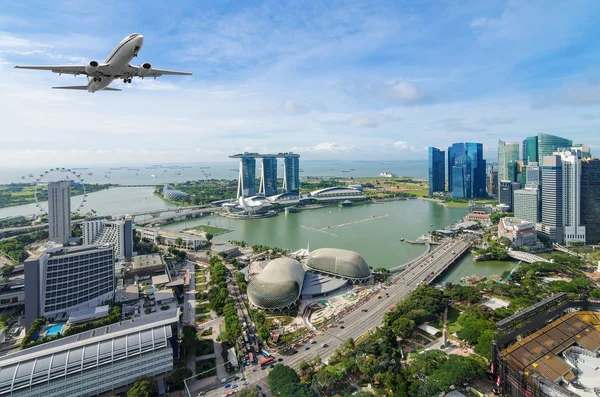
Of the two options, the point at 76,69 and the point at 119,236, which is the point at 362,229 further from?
the point at 76,69

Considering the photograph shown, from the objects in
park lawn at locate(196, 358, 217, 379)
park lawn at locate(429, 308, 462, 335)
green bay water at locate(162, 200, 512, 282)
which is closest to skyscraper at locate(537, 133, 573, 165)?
green bay water at locate(162, 200, 512, 282)

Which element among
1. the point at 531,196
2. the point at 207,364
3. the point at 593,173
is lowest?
the point at 207,364

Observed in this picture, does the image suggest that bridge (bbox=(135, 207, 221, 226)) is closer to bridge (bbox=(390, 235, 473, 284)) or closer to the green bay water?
the green bay water

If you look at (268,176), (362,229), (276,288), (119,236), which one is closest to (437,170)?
(268,176)

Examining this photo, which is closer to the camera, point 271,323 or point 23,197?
point 271,323

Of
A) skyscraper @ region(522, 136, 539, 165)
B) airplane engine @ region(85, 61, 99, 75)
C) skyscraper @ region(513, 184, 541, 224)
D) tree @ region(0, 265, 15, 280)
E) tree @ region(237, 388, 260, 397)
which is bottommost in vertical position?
tree @ region(237, 388, 260, 397)

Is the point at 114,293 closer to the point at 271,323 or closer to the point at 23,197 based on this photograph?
the point at 271,323

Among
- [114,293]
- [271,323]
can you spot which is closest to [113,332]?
[271,323]
